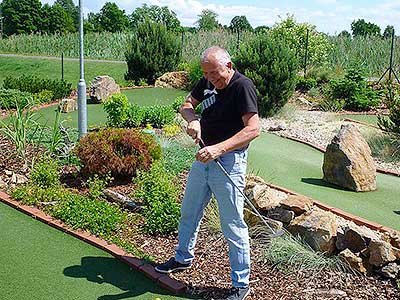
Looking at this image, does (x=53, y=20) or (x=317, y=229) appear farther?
(x=53, y=20)

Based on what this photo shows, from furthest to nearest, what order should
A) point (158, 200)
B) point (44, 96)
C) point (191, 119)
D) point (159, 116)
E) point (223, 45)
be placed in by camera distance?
point (223, 45) → point (44, 96) → point (159, 116) → point (158, 200) → point (191, 119)

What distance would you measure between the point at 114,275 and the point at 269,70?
26.4 ft

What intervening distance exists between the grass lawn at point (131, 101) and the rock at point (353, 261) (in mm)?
6221

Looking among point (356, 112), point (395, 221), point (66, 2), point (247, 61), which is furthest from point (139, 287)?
point (66, 2)

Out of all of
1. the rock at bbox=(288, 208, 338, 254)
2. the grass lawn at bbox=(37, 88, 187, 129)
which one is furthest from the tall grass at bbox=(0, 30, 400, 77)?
the rock at bbox=(288, 208, 338, 254)

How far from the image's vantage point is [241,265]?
3.69m

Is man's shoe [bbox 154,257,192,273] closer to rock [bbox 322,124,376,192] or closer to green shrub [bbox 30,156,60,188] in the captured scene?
green shrub [bbox 30,156,60,188]

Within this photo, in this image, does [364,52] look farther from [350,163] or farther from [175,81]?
[350,163]

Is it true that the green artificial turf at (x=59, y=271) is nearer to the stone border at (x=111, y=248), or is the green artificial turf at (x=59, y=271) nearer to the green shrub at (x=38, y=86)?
the stone border at (x=111, y=248)

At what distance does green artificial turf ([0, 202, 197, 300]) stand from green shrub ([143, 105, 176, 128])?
15.7 ft

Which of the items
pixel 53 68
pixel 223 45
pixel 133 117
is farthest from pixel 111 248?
pixel 53 68

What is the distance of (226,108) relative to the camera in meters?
3.59

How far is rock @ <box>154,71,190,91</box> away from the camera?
15250 millimetres

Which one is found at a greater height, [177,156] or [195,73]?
[195,73]
